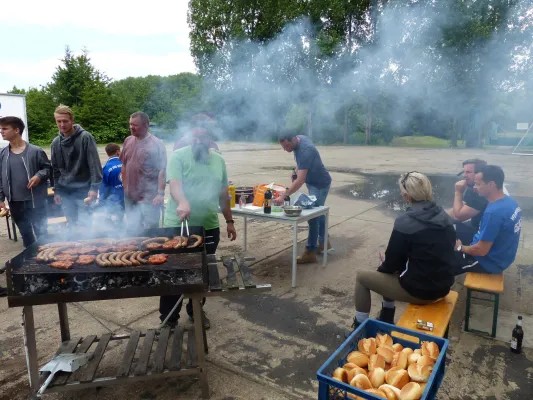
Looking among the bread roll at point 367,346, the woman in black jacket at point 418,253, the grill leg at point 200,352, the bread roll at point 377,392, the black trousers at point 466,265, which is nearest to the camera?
the bread roll at point 377,392

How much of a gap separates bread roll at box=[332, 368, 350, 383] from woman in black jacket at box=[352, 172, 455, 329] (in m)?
1.16

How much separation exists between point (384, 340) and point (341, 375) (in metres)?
0.48

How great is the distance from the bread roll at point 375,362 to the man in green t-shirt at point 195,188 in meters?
1.78

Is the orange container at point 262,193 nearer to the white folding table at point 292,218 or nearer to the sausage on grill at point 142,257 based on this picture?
the white folding table at point 292,218

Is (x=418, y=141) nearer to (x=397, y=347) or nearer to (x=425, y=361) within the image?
(x=397, y=347)

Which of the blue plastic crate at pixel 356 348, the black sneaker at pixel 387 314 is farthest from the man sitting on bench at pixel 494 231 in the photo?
the blue plastic crate at pixel 356 348

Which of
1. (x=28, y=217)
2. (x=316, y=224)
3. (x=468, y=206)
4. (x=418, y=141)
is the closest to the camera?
(x=468, y=206)

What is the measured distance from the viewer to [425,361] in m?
2.03

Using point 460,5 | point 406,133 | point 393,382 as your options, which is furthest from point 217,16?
point 406,133

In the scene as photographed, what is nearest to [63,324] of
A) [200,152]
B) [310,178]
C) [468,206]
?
[200,152]

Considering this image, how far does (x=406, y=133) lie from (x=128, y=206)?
107ft

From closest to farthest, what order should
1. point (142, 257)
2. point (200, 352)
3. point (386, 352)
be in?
point (386, 352)
point (200, 352)
point (142, 257)

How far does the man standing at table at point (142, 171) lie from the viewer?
15.0ft

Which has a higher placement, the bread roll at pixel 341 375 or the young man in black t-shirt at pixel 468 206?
the young man in black t-shirt at pixel 468 206
